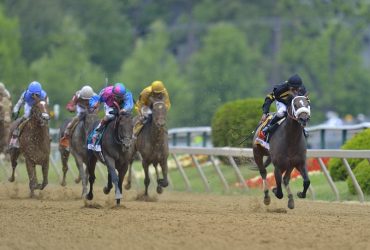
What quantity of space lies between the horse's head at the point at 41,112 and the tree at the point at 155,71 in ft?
83.5

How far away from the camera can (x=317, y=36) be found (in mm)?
50656

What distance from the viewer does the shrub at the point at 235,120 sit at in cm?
2331

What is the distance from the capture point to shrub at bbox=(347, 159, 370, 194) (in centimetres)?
1823

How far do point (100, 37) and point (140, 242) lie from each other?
45.1 m

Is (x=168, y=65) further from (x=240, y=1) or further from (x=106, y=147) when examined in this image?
(x=106, y=147)

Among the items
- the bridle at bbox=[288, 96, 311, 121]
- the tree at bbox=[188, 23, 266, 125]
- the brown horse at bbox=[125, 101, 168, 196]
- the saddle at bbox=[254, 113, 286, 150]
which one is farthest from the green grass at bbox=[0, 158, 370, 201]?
the tree at bbox=[188, 23, 266, 125]

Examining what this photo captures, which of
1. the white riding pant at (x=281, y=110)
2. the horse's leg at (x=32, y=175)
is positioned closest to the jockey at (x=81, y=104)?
the horse's leg at (x=32, y=175)

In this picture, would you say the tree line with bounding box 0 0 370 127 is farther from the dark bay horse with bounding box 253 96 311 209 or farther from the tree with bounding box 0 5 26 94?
the dark bay horse with bounding box 253 96 311 209

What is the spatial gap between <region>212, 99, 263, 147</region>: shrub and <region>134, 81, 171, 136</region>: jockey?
4.35 metres

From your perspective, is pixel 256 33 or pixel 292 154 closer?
pixel 292 154

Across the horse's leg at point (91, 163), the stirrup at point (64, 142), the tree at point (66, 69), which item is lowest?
the horse's leg at point (91, 163)

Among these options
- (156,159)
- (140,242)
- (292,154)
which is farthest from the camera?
Result: (156,159)

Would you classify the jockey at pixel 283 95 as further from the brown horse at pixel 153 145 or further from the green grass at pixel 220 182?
the green grass at pixel 220 182

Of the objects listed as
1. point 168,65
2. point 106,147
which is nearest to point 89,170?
point 106,147
